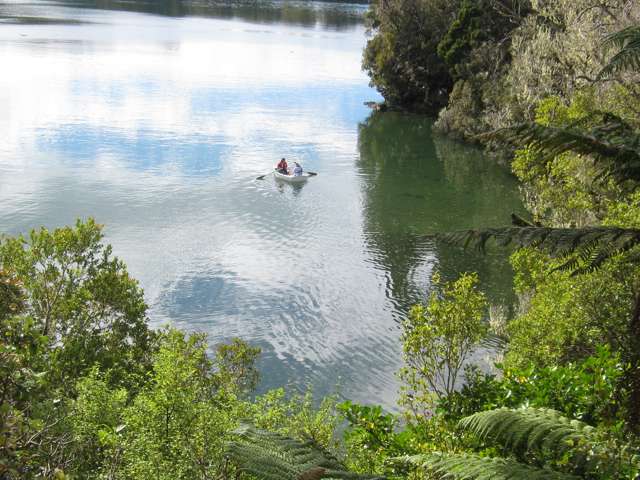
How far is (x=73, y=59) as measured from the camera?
78375 millimetres

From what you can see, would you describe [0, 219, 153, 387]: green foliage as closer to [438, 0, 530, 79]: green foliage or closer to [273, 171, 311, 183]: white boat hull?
[273, 171, 311, 183]: white boat hull

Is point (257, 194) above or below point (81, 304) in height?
below

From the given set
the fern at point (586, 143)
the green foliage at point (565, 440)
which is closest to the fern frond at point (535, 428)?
the green foliage at point (565, 440)

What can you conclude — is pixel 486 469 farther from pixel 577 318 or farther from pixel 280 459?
pixel 577 318

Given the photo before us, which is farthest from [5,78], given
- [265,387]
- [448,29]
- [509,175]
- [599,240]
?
[599,240]

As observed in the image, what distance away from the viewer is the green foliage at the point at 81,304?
53.3 feet

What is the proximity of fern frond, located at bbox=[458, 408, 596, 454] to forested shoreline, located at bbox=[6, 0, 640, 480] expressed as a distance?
2 cm

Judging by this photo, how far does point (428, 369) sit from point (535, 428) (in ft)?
21.0

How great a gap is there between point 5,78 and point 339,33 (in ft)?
230

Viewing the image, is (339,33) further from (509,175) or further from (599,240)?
(599,240)

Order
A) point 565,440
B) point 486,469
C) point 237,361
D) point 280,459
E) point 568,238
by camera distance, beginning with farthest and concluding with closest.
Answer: point 237,361
point 568,238
point 280,459
point 565,440
point 486,469

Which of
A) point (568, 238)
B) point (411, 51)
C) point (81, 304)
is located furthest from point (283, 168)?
point (568, 238)

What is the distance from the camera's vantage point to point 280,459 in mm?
6973

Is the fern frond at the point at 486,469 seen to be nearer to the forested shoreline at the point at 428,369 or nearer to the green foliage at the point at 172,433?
the forested shoreline at the point at 428,369
